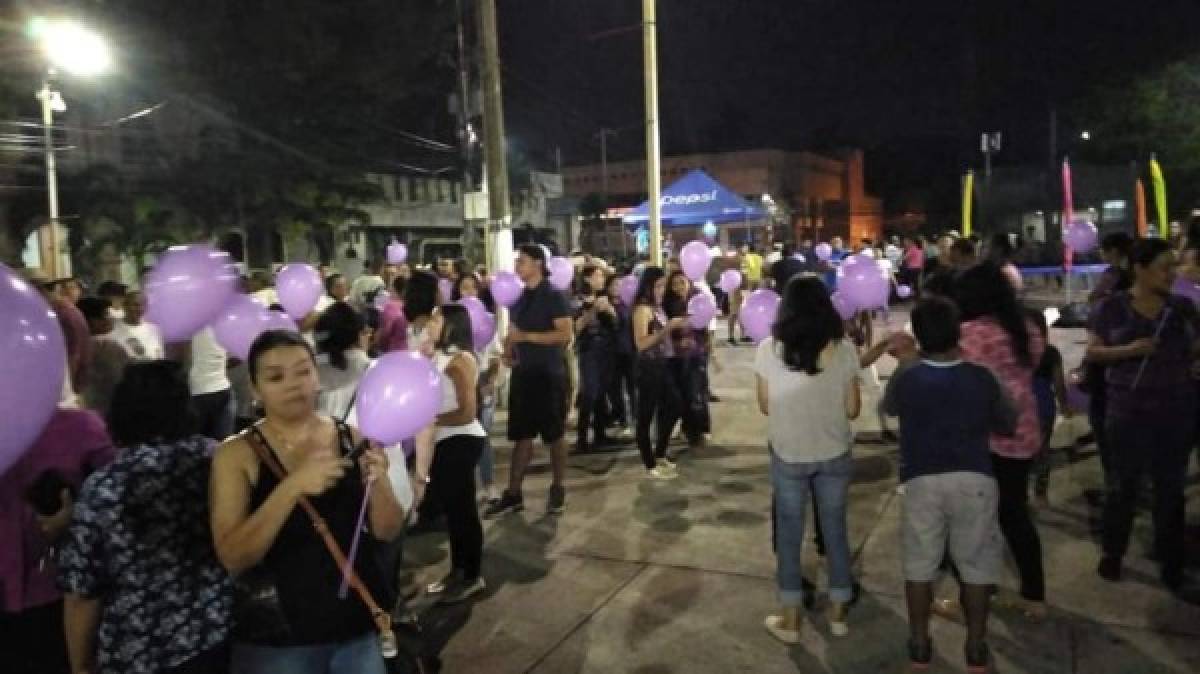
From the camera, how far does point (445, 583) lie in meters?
4.66

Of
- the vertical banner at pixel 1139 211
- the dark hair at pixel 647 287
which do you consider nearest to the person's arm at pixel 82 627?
A: the dark hair at pixel 647 287

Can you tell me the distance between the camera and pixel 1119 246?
559 cm

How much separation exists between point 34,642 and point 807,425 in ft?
9.60

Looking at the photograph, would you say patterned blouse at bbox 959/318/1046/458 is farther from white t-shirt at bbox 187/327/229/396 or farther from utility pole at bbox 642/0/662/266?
utility pole at bbox 642/0/662/266

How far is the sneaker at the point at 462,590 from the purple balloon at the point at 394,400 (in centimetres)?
211

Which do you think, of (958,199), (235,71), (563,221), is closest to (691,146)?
(563,221)

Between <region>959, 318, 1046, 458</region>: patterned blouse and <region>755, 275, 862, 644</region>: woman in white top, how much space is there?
58 cm

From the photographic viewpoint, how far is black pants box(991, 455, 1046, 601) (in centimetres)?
391

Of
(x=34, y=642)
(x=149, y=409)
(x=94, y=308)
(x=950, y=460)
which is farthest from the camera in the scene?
(x=94, y=308)

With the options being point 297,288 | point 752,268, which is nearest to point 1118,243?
point 297,288

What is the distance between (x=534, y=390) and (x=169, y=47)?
1739 cm

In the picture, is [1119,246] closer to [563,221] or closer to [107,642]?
[107,642]

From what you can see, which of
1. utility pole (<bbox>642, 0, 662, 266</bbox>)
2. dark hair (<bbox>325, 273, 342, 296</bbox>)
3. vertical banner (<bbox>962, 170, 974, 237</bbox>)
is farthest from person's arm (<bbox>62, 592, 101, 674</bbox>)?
vertical banner (<bbox>962, 170, 974, 237</bbox>)

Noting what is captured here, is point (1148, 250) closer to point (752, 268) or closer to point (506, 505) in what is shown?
point (506, 505)
